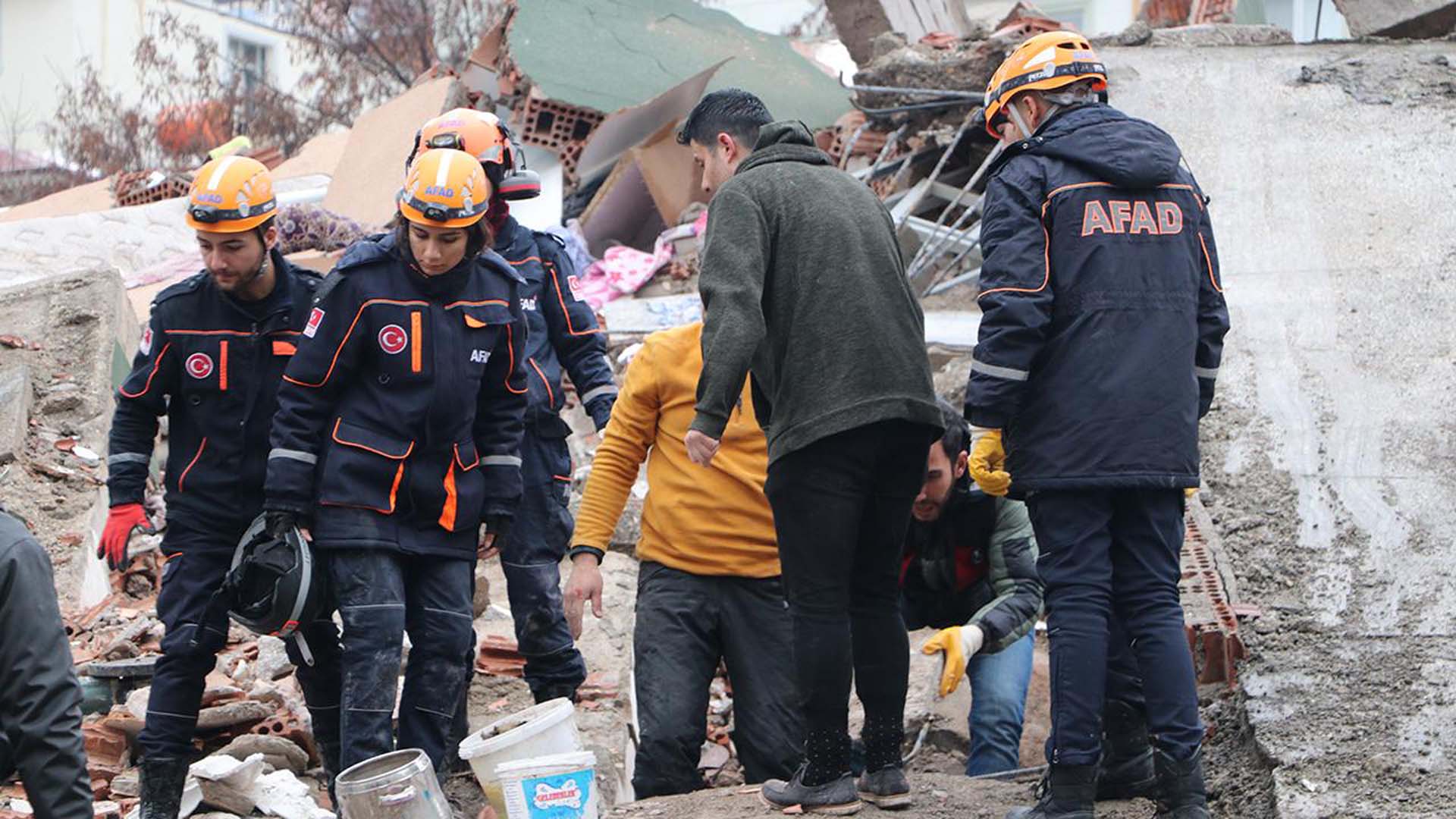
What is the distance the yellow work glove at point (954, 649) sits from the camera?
490 cm

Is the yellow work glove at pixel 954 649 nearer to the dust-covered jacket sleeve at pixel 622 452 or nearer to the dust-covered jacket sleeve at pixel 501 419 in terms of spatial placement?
the dust-covered jacket sleeve at pixel 622 452

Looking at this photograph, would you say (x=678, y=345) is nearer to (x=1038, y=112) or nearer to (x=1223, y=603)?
(x=1038, y=112)

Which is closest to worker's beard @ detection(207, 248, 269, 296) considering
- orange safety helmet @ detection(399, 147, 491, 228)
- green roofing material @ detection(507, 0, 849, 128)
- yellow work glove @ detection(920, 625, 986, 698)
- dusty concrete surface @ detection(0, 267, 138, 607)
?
orange safety helmet @ detection(399, 147, 491, 228)

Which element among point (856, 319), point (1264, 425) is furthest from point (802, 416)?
point (1264, 425)

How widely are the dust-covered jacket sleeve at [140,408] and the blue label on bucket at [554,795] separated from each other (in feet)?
5.21

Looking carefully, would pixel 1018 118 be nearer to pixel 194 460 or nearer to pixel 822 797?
pixel 822 797

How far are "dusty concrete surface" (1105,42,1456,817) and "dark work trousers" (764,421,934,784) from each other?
1109 mm

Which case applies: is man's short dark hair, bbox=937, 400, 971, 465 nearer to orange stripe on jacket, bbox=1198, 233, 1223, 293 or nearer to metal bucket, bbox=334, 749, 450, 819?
orange stripe on jacket, bbox=1198, 233, 1223, 293

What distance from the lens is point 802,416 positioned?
14.0ft

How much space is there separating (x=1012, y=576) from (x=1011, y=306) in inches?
61.9

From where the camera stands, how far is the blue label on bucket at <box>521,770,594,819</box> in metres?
4.41

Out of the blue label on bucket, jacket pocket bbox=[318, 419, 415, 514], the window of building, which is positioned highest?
the window of building

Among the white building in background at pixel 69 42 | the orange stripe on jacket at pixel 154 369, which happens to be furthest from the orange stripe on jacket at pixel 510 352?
the white building in background at pixel 69 42

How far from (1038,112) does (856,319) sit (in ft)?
2.61
